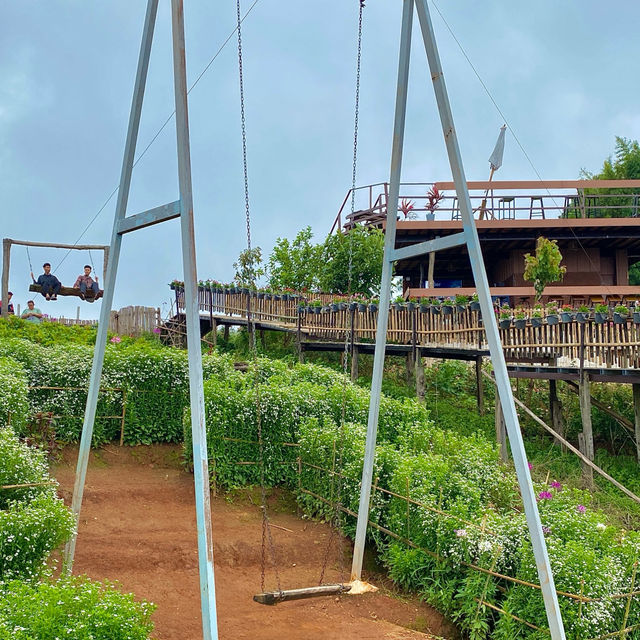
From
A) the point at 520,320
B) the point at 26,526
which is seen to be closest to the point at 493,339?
the point at 26,526

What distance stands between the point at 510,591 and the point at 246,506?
4936 millimetres

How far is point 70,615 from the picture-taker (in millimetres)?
4824

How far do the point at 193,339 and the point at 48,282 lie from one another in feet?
45.7

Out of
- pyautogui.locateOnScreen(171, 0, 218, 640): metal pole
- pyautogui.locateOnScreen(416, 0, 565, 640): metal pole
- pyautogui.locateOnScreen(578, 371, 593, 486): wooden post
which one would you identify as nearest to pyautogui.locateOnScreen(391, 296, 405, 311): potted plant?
pyautogui.locateOnScreen(578, 371, 593, 486): wooden post

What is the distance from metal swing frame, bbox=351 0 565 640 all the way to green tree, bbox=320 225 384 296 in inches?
585

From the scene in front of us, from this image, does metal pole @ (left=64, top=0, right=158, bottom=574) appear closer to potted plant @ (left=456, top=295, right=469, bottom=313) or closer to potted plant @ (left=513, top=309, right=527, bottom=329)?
potted plant @ (left=513, top=309, right=527, bottom=329)

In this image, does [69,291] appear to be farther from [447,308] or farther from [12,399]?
[447,308]

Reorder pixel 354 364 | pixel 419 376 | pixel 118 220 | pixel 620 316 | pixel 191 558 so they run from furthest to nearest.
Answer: pixel 354 364 → pixel 419 376 → pixel 620 316 → pixel 191 558 → pixel 118 220

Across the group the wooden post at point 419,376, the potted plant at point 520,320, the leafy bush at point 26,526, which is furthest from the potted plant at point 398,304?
the leafy bush at point 26,526

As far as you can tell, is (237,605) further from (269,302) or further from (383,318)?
(269,302)

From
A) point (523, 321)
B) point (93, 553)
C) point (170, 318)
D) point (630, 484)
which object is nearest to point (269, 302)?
point (170, 318)

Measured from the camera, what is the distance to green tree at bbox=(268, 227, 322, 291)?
1073 inches

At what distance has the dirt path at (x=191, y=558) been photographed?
24.7 ft

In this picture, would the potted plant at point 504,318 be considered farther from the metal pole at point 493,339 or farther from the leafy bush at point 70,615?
the leafy bush at point 70,615
